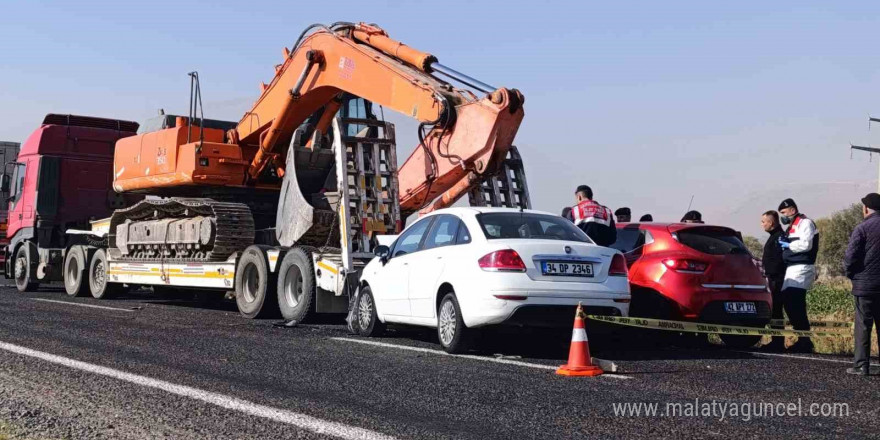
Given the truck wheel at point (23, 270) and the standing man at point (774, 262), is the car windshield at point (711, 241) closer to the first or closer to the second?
the standing man at point (774, 262)

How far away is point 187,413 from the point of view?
241 inches

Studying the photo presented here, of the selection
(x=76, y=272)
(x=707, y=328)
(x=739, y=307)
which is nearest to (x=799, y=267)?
(x=739, y=307)

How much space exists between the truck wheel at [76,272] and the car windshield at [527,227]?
13.0 meters

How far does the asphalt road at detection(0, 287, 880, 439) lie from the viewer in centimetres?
577

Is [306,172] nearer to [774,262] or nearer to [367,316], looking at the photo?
[367,316]

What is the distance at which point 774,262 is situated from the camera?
12.6 metres

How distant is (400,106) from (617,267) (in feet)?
15.5

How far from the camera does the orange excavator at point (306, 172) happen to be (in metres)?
12.9

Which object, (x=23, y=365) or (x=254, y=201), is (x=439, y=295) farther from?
Answer: (x=254, y=201)

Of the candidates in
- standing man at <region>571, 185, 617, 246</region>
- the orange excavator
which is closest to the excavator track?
the orange excavator

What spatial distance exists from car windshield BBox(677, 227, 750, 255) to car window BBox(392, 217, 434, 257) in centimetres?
292

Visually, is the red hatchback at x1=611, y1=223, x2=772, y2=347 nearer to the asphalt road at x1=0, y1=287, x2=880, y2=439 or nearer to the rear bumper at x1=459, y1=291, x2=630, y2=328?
the asphalt road at x1=0, y1=287, x2=880, y2=439

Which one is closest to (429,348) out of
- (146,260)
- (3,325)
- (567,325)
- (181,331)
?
(567,325)

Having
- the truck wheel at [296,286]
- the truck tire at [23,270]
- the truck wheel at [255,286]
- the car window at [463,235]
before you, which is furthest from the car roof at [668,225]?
the truck tire at [23,270]
